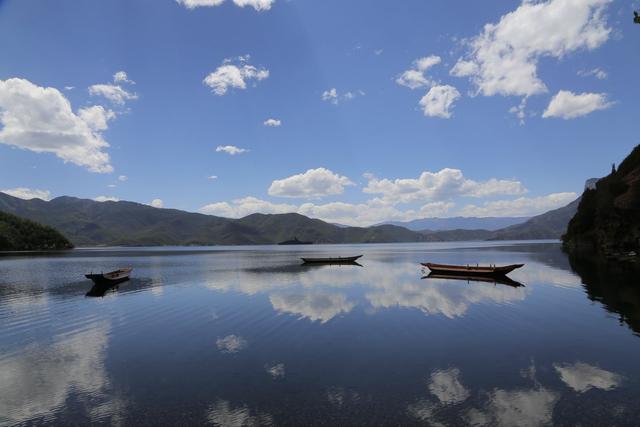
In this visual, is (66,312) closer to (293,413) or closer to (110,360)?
(110,360)

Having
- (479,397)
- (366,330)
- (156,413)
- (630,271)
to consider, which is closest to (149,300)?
(366,330)

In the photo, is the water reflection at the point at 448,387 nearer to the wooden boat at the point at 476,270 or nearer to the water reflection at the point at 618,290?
the water reflection at the point at 618,290

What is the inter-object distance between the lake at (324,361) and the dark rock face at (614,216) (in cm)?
8425

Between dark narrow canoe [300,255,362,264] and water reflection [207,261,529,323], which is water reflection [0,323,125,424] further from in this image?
dark narrow canoe [300,255,362,264]

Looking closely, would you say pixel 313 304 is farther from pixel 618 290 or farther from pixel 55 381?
pixel 618 290

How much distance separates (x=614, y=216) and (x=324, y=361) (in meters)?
143

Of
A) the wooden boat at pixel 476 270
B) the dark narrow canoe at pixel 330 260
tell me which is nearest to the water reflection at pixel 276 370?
the wooden boat at pixel 476 270

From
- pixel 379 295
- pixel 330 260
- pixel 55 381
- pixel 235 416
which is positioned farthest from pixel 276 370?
pixel 330 260

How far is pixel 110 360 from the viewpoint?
2636 centimetres

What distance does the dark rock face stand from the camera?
378ft

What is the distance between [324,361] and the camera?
2512 centimetres

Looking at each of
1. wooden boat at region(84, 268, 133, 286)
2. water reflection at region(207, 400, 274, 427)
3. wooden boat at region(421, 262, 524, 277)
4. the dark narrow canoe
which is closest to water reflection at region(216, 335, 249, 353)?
water reflection at region(207, 400, 274, 427)

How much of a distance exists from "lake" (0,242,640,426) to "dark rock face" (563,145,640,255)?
276ft

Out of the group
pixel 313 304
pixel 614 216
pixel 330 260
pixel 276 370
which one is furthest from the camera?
pixel 330 260
